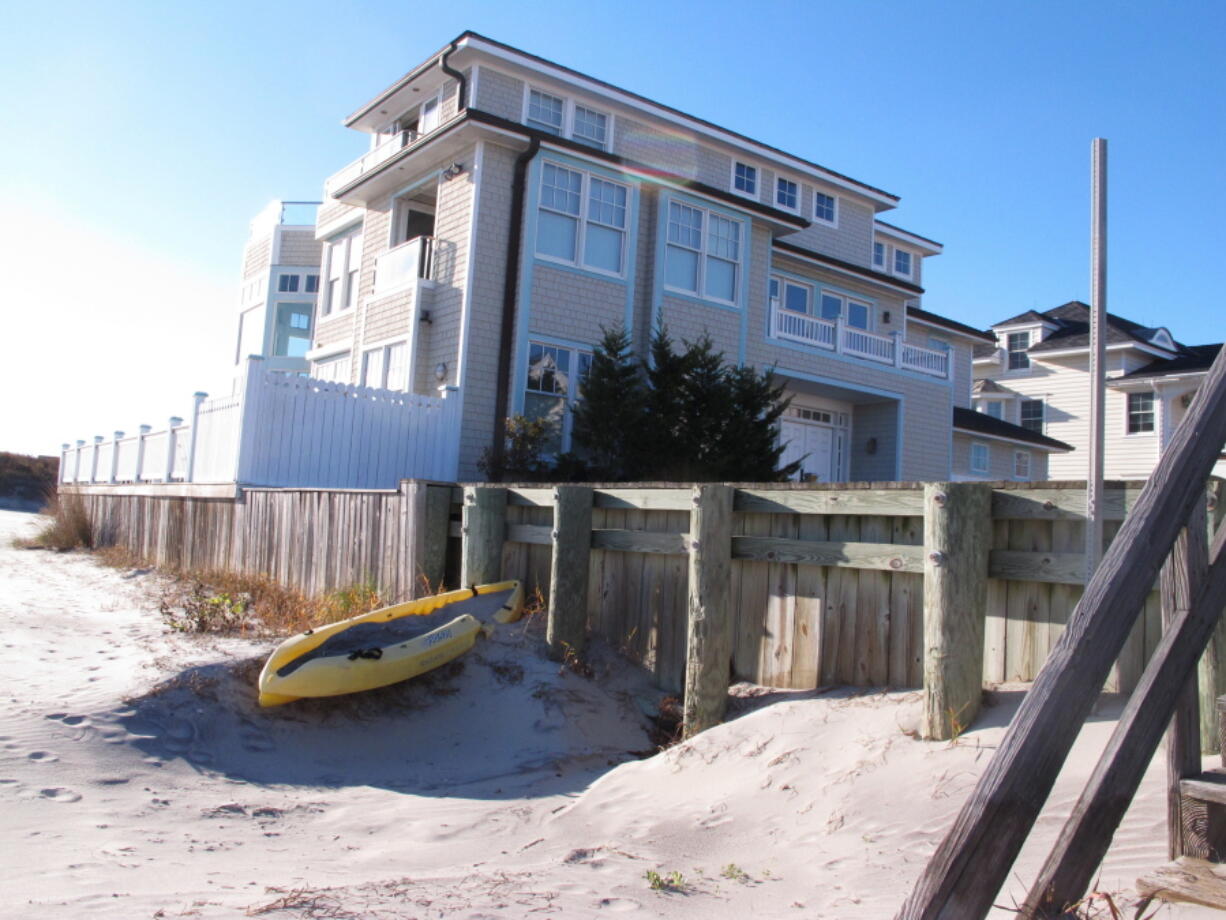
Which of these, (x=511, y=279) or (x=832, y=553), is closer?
(x=832, y=553)

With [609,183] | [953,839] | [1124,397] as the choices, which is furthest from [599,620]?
[1124,397]

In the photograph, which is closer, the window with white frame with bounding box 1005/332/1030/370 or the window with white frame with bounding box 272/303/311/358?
the window with white frame with bounding box 272/303/311/358

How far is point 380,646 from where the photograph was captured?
7973 millimetres

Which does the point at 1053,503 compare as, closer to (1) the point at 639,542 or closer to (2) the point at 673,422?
(1) the point at 639,542

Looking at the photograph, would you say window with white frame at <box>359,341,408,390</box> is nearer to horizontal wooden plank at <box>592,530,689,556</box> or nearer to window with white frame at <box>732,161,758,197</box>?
window with white frame at <box>732,161,758,197</box>

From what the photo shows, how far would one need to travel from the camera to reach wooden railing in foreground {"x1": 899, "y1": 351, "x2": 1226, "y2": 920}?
8.34ft

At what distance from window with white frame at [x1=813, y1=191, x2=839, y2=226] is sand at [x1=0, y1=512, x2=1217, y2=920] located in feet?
59.6

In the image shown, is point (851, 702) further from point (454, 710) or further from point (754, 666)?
point (454, 710)

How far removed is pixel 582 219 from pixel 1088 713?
16.0 meters

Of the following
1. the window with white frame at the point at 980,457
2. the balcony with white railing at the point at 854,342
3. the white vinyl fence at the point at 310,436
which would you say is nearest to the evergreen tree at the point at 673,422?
the white vinyl fence at the point at 310,436

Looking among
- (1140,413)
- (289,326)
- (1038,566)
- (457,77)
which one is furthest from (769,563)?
(1140,413)

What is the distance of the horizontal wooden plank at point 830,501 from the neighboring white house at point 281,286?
26838 millimetres

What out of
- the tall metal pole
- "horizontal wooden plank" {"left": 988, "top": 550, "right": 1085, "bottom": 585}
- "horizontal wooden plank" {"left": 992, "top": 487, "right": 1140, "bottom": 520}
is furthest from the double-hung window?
the tall metal pole

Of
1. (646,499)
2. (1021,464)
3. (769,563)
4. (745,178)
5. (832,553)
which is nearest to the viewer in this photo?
(832,553)
